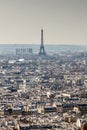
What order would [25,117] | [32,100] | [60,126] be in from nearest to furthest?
[60,126]
[25,117]
[32,100]

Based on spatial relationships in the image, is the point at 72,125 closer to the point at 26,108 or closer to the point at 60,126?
the point at 60,126

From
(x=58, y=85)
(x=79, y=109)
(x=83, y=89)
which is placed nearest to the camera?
(x=79, y=109)

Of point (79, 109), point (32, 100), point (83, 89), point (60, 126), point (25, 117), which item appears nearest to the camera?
point (60, 126)

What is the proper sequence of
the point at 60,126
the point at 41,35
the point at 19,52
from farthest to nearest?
the point at 19,52
the point at 41,35
the point at 60,126

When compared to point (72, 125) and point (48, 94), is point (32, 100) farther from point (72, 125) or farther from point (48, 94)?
point (72, 125)

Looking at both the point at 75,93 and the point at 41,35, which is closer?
the point at 75,93

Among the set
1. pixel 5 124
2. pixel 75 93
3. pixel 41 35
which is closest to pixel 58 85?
pixel 75 93

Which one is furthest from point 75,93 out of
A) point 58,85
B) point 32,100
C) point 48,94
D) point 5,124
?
point 5,124

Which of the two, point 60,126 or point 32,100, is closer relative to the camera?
point 60,126
